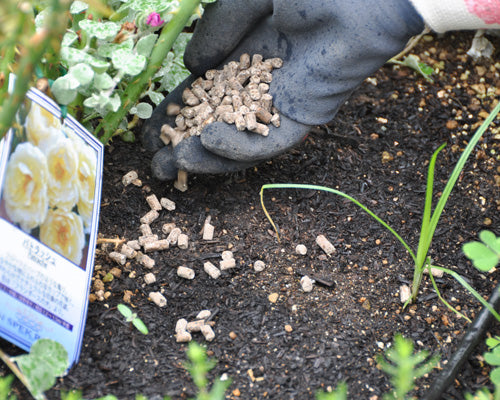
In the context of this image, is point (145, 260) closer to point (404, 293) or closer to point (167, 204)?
point (167, 204)

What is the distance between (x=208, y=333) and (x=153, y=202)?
1.31ft

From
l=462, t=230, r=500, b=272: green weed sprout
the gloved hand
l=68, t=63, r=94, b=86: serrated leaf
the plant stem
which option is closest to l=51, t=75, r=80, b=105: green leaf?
l=68, t=63, r=94, b=86: serrated leaf

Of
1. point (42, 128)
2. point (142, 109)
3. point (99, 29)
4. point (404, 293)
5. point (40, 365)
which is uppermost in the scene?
point (99, 29)

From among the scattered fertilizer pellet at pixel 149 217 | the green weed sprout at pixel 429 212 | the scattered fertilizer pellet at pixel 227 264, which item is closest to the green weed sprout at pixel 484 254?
the green weed sprout at pixel 429 212

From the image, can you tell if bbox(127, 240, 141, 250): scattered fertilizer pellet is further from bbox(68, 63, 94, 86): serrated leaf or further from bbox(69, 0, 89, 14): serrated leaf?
bbox(69, 0, 89, 14): serrated leaf

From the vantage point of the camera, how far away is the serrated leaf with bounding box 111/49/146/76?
3.78 ft

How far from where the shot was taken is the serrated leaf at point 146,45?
1.24m

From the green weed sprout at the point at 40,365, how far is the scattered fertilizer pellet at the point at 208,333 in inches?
11.9

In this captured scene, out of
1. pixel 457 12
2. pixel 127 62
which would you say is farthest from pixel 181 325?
pixel 457 12

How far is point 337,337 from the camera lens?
1.22m

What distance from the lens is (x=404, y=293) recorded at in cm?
130

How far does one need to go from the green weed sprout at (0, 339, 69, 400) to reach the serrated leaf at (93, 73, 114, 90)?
51 centimetres

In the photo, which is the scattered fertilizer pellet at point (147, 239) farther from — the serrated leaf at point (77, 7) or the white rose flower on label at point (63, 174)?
the serrated leaf at point (77, 7)

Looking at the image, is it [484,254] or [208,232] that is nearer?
[484,254]
